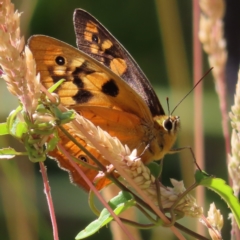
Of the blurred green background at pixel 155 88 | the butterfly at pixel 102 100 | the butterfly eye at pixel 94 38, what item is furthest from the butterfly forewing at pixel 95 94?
the blurred green background at pixel 155 88

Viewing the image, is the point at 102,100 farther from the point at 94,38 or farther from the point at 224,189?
the point at 224,189

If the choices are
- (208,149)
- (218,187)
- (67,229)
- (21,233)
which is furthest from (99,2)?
(218,187)

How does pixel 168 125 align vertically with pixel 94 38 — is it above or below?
below

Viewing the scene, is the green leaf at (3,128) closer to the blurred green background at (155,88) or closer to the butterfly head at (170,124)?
the butterfly head at (170,124)

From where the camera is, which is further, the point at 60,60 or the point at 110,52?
the point at 110,52

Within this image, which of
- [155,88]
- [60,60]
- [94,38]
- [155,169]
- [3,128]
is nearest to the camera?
[3,128]

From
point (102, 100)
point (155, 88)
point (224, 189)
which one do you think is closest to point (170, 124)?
point (102, 100)

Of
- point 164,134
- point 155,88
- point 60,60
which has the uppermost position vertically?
point 60,60
